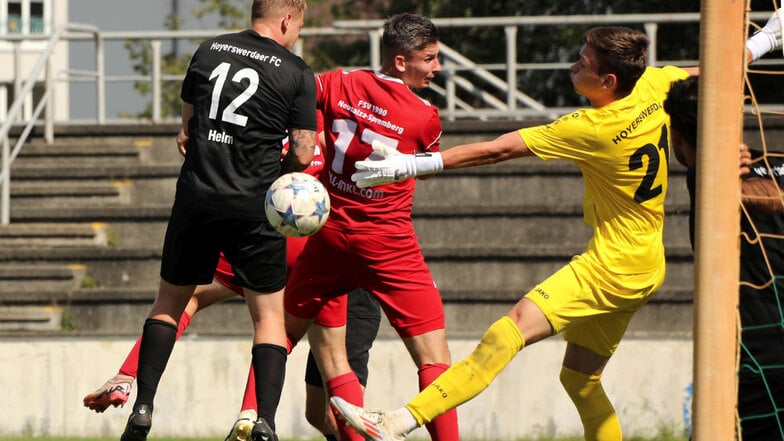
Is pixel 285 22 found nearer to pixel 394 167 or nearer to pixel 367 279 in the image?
pixel 394 167

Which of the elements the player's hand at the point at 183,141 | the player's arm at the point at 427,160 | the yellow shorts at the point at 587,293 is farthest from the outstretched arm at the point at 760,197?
the player's hand at the point at 183,141

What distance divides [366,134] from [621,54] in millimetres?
1383

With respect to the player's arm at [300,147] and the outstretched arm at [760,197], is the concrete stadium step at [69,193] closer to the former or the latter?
the player's arm at [300,147]

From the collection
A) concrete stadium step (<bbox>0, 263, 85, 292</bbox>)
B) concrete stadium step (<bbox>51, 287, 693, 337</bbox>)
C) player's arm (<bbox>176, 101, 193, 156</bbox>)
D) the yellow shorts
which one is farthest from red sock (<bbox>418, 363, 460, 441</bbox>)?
concrete stadium step (<bbox>0, 263, 85, 292</bbox>)

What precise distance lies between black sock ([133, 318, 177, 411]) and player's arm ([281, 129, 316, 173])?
3.41 ft

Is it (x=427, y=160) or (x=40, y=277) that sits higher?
(x=427, y=160)

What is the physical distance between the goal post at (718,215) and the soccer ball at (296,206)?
1.95m

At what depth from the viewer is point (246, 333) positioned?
10.9 meters

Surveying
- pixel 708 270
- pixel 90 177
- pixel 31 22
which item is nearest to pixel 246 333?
pixel 90 177

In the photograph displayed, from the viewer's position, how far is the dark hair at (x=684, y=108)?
573cm

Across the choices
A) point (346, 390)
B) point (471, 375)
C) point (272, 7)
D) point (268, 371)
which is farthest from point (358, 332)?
point (272, 7)

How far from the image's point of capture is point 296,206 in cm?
630

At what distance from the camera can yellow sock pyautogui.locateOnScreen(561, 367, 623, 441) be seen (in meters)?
6.73

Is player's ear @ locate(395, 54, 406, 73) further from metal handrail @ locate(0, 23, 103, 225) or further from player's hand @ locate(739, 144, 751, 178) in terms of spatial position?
metal handrail @ locate(0, 23, 103, 225)
